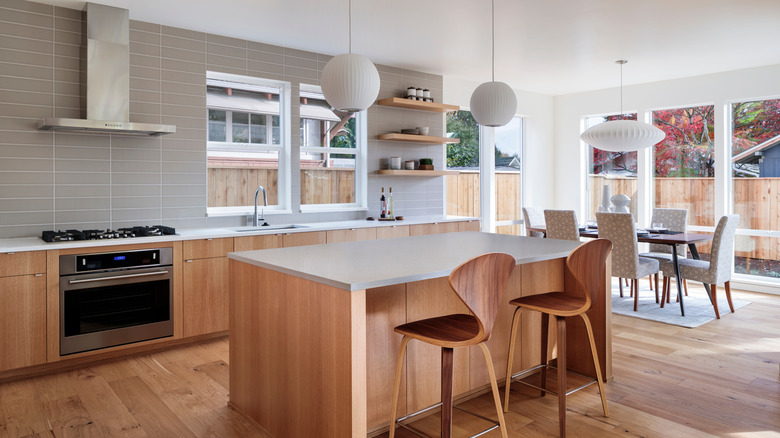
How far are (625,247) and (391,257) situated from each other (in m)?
3.07

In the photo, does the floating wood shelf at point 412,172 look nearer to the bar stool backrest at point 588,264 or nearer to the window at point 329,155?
the window at point 329,155

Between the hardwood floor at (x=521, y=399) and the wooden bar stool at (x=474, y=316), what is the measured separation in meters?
0.51

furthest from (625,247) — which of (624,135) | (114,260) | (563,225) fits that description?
(114,260)

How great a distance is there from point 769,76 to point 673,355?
392 cm

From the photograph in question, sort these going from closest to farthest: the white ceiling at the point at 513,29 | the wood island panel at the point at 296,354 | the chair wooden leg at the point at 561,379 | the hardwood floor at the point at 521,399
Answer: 1. the wood island panel at the point at 296,354
2. the chair wooden leg at the point at 561,379
3. the hardwood floor at the point at 521,399
4. the white ceiling at the point at 513,29

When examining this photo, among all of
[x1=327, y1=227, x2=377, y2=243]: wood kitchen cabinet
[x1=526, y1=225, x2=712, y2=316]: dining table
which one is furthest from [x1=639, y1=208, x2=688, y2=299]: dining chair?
[x1=327, y1=227, x2=377, y2=243]: wood kitchen cabinet

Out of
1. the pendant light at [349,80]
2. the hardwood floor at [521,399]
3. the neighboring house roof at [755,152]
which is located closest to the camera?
the hardwood floor at [521,399]

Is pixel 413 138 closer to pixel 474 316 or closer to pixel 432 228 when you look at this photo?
pixel 432 228

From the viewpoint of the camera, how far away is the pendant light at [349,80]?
2795 mm

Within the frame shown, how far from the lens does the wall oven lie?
134 inches

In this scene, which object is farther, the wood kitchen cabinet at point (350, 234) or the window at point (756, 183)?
the window at point (756, 183)

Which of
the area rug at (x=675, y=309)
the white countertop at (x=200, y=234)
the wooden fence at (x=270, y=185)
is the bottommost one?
the area rug at (x=675, y=309)

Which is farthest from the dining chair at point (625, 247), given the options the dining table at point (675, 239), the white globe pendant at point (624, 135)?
the white globe pendant at point (624, 135)

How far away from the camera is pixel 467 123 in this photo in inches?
267
